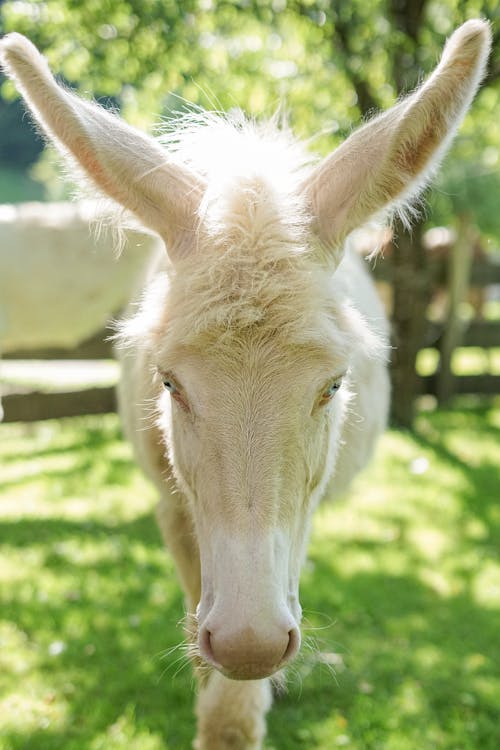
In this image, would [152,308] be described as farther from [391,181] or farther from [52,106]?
[391,181]

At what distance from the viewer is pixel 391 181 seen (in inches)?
78.0

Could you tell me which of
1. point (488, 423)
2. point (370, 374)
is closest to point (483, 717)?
point (370, 374)

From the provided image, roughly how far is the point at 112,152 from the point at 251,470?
0.98 meters

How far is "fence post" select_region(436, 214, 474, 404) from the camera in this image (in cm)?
841

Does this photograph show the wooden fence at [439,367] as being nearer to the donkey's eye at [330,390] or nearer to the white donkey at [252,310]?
the white donkey at [252,310]

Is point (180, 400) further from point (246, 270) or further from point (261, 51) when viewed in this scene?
point (261, 51)

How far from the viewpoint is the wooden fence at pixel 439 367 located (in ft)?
24.0

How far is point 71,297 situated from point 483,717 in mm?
4668

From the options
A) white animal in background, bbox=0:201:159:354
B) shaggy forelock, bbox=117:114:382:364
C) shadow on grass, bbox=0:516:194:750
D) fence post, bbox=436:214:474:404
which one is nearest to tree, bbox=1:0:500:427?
white animal in background, bbox=0:201:159:354

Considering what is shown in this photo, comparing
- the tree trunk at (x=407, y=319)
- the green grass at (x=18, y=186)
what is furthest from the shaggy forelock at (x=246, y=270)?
the green grass at (x=18, y=186)

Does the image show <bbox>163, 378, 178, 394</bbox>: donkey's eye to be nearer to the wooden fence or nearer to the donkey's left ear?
the donkey's left ear

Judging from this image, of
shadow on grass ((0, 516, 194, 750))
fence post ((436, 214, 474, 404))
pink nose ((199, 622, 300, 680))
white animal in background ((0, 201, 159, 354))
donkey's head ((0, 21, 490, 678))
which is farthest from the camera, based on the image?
fence post ((436, 214, 474, 404))

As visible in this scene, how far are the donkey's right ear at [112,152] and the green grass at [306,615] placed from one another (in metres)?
1.45

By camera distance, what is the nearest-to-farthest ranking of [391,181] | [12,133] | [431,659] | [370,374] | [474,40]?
1. [474,40]
2. [391,181]
3. [370,374]
4. [431,659]
5. [12,133]
